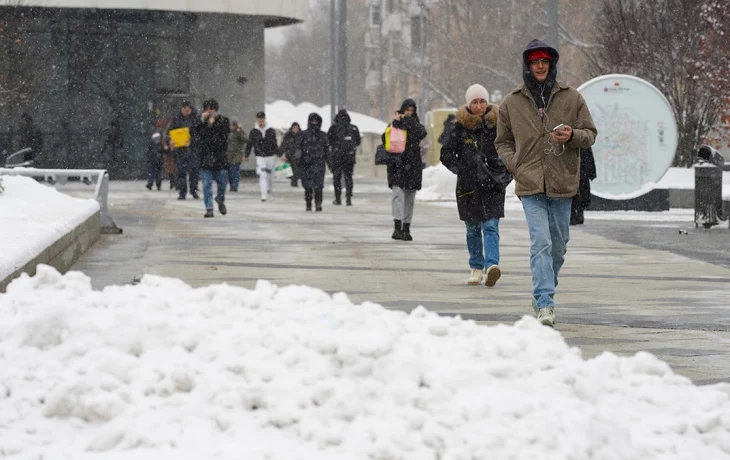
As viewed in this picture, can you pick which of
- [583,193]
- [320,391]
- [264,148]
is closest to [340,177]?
[264,148]

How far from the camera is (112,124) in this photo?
41156 mm

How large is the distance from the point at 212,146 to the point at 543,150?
1229 cm

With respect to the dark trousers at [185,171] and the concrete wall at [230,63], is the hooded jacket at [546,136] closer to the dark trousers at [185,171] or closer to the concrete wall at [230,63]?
the dark trousers at [185,171]

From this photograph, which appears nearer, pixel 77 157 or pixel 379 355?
pixel 379 355

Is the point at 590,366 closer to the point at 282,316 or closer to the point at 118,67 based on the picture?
the point at 282,316

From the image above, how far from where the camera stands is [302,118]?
179ft

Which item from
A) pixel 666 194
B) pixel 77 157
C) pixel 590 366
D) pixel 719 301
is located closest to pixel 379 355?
pixel 590 366

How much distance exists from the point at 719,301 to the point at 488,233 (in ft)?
6.34

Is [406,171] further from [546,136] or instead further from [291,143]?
[291,143]

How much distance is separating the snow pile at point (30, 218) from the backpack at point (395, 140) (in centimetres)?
338

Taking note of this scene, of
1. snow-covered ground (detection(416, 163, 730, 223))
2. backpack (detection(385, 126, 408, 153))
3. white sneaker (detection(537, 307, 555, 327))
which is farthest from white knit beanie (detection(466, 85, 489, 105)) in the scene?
snow-covered ground (detection(416, 163, 730, 223))

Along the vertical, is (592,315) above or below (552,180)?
below

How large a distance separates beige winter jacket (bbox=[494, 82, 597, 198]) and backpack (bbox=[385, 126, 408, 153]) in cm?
701

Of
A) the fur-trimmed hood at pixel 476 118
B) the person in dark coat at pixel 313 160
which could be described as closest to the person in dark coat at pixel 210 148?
the person in dark coat at pixel 313 160
